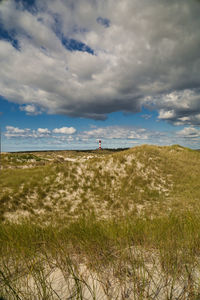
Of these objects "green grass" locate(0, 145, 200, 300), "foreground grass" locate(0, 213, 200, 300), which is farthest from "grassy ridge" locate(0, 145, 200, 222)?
"foreground grass" locate(0, 213, 200, 300)

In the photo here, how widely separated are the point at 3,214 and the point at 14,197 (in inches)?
47.3

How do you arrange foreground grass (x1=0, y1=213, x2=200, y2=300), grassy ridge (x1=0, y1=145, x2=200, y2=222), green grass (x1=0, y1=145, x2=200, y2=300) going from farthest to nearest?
grassy ridge (x1=0, y1=145, x2=200, y2=222), green grass (x1=0, y1=145, x2=200, y2=300), foreground grass (x1=0, y1=213, x2=200, y2=300)

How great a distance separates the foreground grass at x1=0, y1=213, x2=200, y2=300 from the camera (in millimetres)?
2678

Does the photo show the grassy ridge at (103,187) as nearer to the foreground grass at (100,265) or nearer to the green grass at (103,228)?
the green grass at (103,228)

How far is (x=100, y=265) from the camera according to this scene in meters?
3.21

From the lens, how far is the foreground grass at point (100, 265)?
268 cm

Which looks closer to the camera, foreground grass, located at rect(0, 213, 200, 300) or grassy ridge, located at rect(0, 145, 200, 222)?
foreground grass, located at rect(0, 213, 200, 300)

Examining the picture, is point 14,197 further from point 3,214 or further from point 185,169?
point 185,169

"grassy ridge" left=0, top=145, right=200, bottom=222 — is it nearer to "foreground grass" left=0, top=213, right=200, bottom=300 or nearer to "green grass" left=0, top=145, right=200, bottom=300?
"green grass" left=0, top=145, right=200, bottom=300

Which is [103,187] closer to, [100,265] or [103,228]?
[103,228]

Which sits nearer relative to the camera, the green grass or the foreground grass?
the foreground grass

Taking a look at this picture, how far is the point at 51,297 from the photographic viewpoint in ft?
8.80

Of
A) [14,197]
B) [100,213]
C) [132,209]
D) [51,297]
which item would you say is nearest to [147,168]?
[132,209]

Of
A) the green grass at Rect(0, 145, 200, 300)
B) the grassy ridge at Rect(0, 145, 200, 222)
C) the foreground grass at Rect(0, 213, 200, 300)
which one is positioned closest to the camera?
the foreground grass at Rect(0, 213, 200, 300)
